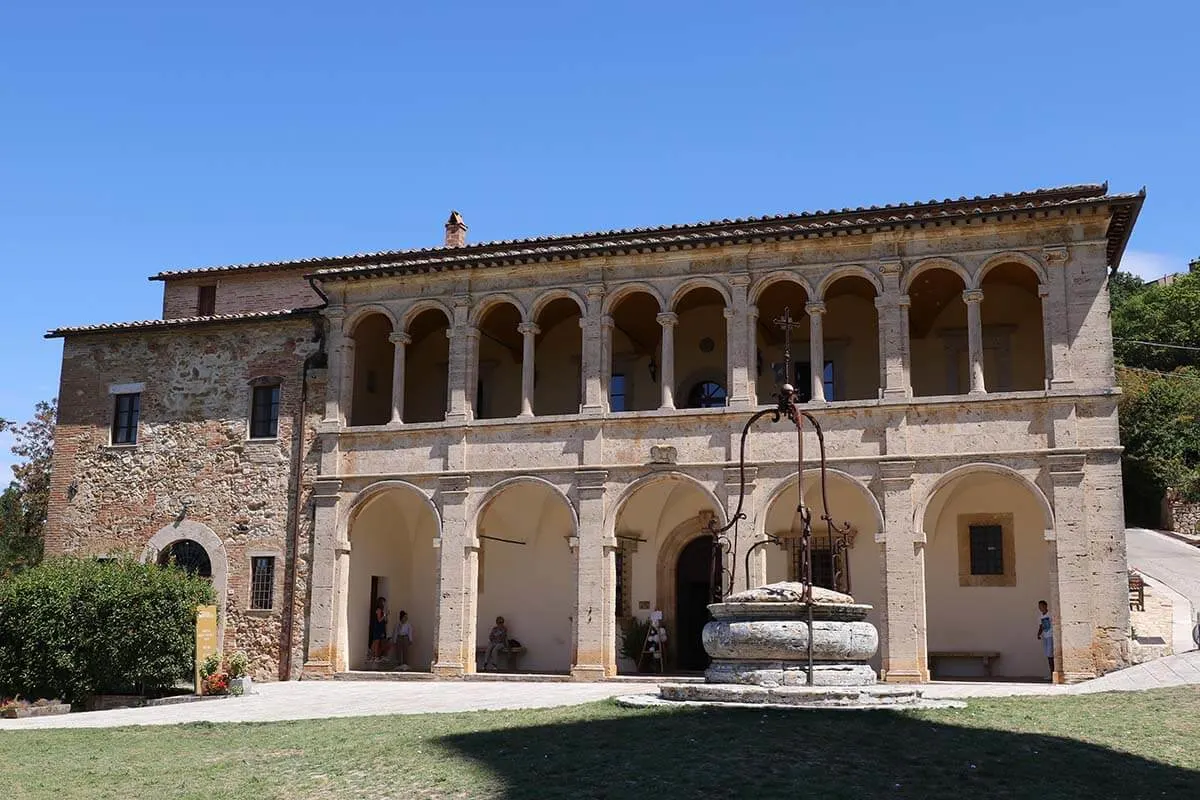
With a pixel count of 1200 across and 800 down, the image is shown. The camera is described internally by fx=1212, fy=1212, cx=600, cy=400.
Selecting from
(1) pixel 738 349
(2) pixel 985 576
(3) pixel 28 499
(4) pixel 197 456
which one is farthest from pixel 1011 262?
(3) pixel 28 499

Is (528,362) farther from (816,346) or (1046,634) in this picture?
(1046,634)

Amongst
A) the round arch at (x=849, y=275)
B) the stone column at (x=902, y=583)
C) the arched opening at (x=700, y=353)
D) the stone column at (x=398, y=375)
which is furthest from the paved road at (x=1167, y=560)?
the stone column at (x=398, y=375)

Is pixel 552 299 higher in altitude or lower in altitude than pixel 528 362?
higher

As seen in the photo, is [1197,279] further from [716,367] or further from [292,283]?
[292,283]

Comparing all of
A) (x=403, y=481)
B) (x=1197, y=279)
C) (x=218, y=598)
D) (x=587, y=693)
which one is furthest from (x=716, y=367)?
(x=1197, y=279)

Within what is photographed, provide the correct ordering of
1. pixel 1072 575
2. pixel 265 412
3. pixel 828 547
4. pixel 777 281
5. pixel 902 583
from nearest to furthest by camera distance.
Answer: pixel 1072 575 < pixel 902 583 < pixel 777 281 < pixel 828 547 < pixel 265 412

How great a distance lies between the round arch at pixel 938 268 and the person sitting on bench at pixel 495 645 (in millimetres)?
10458

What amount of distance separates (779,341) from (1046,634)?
304 inches

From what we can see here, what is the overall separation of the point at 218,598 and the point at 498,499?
19.2 feet

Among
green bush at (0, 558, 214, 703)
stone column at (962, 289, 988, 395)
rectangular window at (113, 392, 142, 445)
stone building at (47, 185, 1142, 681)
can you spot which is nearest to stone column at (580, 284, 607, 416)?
stone building at (47, 185, 1142, 681)

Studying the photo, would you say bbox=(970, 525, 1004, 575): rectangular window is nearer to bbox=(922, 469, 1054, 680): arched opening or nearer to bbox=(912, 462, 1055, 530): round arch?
bbox=(922, 469, 1054, 680): arched opening

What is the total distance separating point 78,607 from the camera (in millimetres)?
20328

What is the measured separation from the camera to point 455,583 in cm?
2256

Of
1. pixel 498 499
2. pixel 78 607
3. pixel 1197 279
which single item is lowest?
pixel 78 607
